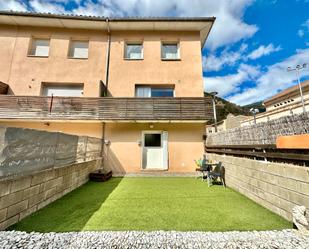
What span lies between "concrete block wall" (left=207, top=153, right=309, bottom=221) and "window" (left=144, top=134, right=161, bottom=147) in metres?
4.94

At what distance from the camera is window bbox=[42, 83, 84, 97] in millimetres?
10602

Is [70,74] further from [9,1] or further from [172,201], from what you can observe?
[172,201]

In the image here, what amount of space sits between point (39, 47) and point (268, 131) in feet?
46.3

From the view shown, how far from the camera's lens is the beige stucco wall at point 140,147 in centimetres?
973

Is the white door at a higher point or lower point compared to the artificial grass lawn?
higher

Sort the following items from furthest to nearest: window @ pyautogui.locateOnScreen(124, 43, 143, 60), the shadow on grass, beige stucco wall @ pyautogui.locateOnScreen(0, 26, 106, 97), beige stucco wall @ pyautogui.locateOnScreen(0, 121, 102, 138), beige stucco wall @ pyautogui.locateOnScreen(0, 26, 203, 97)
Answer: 1. window @ pyautogui.locateOnScreen(124, 43, 143, 60)
2. beige stucco wall @ pyautogui.locateOnScreen(0, 26, 203, 97)
3. beige stucco wall @ pyautogui.locateOnScreen(0, 26, 106, 97)
4. beige stucco wall @ pyautogui.locateOnScreen(0, 121, 102, 138)
5. the shadow on grass

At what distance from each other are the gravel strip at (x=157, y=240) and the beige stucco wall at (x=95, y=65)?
851 centimetres

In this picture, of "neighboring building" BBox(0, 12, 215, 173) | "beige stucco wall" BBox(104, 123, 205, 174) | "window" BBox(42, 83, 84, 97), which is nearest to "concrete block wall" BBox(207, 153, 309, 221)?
"beige stucco wall" BBox(104, 123, 205, 174)

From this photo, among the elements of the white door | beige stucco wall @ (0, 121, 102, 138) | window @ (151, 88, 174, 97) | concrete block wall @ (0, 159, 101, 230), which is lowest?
concrete block wall @ (0, 159, 101, 230)

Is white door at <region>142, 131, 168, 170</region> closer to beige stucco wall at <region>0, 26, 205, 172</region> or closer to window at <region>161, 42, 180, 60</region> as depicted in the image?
beige stucco wall at <region>0, 26, 205, 172</region>

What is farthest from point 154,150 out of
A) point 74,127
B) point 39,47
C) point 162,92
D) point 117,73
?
point 39,47

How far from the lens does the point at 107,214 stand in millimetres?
3930

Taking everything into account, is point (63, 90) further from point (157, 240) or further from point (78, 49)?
point (157, 240)

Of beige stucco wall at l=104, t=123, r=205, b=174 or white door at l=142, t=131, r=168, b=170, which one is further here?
white door at l=142, t=131, r=168, b=170
